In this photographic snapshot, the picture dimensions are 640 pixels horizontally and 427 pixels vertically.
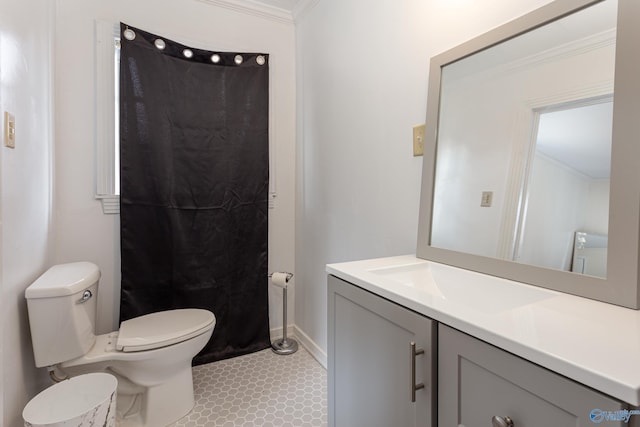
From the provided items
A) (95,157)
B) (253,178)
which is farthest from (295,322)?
(95,157)

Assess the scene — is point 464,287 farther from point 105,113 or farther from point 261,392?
point 105,113

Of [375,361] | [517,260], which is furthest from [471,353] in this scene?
[517,260]

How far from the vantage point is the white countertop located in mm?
464

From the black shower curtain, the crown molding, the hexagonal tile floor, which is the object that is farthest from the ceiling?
the hexagonal tile floor

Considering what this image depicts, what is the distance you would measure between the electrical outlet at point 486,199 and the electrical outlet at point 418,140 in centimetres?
33

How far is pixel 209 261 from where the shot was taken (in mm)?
2086

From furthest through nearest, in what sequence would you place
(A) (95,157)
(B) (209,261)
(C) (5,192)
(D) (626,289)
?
(B) (209,261) < (A) (95,157) < (C) (5,192) < (D) (626,289)

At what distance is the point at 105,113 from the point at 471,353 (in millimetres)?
2103

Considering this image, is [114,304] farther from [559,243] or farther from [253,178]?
[559,243]

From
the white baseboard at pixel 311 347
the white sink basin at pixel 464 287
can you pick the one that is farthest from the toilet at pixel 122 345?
the white sink basin at pixel 464 287

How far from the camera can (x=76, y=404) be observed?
1.20 meters

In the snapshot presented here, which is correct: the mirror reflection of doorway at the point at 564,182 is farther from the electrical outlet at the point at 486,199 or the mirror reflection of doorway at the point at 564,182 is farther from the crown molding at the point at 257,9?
the crown molding at the point at 257,9

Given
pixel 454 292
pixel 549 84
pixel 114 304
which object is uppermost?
pixel 549 84

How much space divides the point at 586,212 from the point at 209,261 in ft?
6.31
